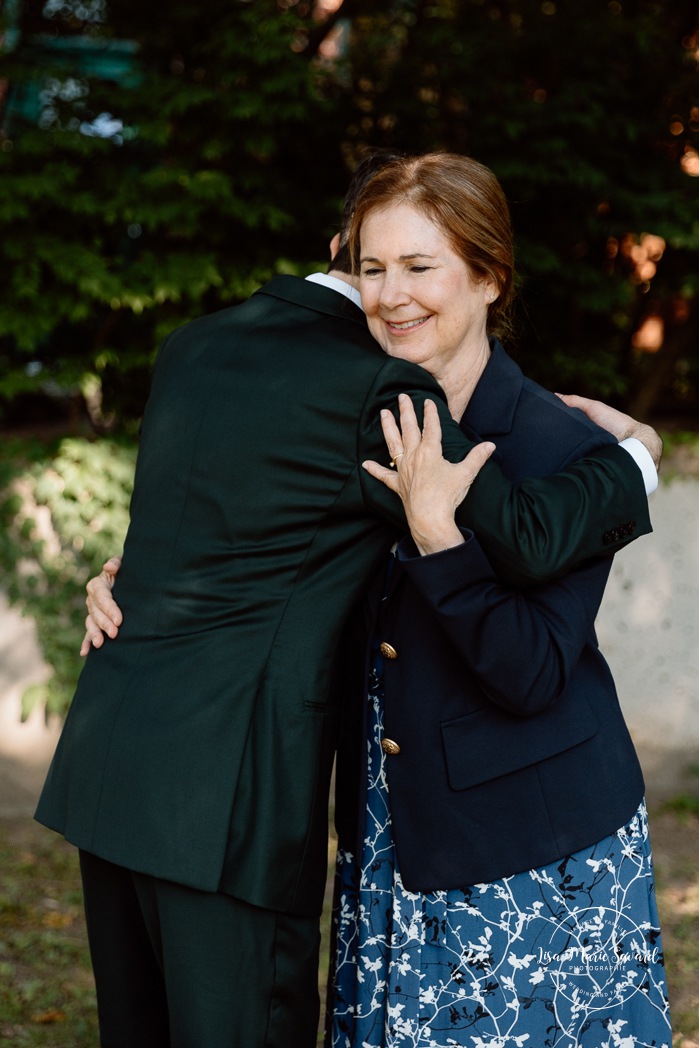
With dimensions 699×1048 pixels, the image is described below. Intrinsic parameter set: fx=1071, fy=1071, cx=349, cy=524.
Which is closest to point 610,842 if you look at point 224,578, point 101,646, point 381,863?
point 381,863

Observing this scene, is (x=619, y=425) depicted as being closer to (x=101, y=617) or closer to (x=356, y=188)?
(x=356, y=188)

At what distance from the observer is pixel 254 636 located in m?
1.89

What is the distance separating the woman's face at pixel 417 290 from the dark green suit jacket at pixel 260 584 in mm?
166

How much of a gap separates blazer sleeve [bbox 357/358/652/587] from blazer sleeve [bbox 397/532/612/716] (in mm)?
49

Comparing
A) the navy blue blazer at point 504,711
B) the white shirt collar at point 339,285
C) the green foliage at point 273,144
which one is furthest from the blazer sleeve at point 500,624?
the green foliage at point 273,144

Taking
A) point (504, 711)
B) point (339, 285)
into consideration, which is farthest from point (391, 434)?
point (504, 711)

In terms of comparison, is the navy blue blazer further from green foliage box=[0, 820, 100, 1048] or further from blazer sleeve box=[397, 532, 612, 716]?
green foliage box=[0, 820, 100, 1048]

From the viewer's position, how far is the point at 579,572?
1.99 m

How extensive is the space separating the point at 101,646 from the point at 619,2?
529 centimetres

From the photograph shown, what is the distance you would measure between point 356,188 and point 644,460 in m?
0.91

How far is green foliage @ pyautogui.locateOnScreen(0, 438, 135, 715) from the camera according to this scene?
5301 mm

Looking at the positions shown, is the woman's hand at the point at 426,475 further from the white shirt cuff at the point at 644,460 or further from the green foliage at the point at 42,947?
the green foliage at the point at 42,947

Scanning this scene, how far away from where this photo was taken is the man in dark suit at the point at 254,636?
1.88m

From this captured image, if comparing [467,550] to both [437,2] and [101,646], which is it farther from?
[437,2]
